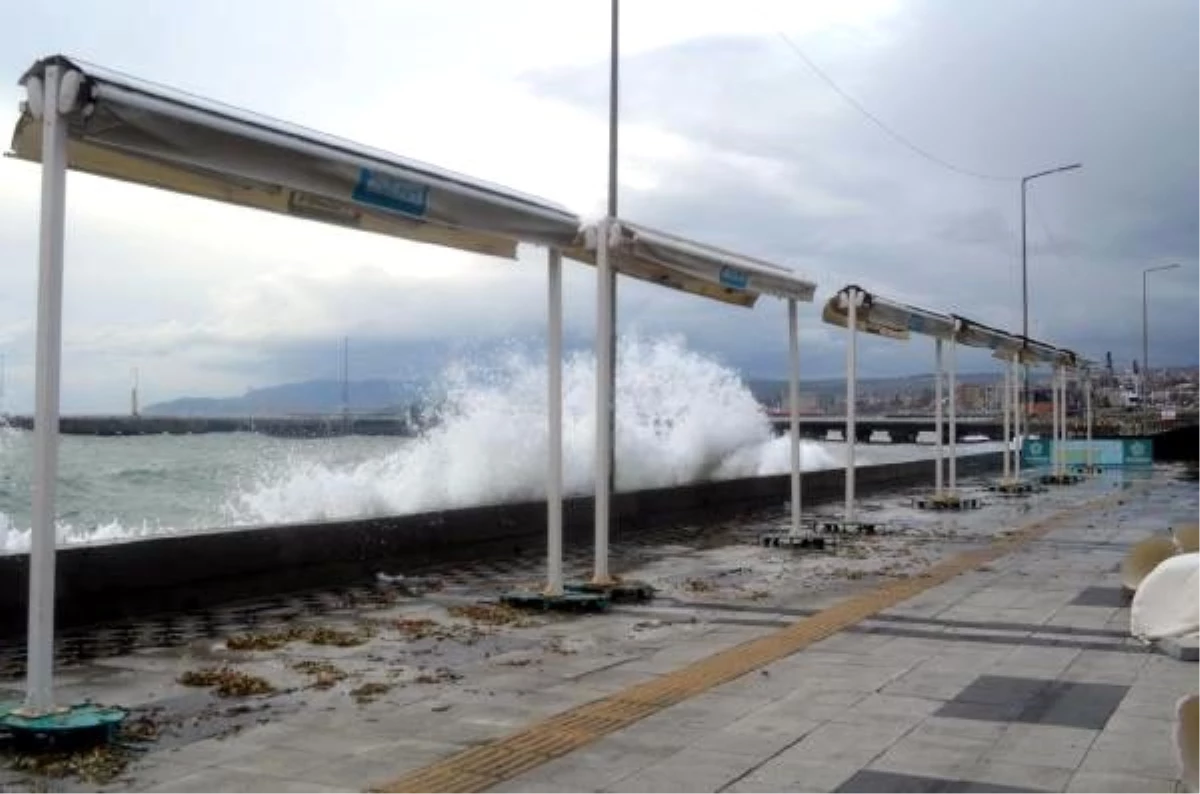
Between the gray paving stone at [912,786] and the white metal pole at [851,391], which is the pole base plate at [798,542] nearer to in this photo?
the white metal pole at [851,391]

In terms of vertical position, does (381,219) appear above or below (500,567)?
above

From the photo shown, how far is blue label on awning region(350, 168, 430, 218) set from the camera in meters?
6.98

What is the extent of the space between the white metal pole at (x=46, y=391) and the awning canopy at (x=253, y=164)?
15 cm

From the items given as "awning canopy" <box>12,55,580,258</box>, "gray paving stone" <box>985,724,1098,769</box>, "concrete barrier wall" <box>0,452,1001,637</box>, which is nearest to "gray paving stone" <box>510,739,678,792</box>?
"gray paving stone" <box>985,724,1098,769</box>

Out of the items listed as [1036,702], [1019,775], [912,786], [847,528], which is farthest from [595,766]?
[847,528]

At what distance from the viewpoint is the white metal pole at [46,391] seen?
542cm

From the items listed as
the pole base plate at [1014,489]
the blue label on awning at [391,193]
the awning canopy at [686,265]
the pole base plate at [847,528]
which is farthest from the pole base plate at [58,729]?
the pole base plate at [1014,489]

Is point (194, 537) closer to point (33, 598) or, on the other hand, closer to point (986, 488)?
point (33, 598)

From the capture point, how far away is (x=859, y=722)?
19.4ft

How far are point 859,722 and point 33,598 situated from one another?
387cm

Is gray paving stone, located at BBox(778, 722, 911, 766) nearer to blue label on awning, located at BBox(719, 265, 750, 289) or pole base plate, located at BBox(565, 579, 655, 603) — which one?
pole base plate, located at BBox(565, 579, 655, 603)

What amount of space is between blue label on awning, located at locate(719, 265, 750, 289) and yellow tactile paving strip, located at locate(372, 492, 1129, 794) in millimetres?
3101

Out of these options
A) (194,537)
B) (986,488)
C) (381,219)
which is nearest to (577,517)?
(194,537)

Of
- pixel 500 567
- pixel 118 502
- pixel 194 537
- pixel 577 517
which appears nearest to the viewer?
pixel 194 537
